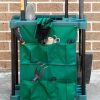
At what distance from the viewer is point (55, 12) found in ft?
19.6

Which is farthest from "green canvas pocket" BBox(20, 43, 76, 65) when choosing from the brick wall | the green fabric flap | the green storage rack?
the brick wall

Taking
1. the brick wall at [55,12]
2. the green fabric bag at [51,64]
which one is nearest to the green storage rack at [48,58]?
the green fabric bag at [51,64]

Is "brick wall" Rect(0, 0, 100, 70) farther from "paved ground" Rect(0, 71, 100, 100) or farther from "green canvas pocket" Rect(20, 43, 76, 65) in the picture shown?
"green canvas pocket" Rect(20, 43, 76, 65)

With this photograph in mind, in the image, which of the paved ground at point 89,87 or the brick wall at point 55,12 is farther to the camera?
the brick wall at point 55,12

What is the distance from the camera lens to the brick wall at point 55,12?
5.98m

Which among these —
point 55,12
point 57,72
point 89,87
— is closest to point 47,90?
point 57,72

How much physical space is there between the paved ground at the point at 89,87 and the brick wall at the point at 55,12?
258mm

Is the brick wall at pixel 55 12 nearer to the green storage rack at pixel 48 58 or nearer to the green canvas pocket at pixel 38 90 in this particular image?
the green storage rack at pixel 48 58

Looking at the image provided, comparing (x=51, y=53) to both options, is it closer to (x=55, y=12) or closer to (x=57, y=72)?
(x=57, y=72)

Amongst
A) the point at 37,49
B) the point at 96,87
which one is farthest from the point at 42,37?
the point at 96,87

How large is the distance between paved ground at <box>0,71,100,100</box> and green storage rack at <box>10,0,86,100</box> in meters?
0.52

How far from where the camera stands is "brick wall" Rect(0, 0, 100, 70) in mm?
5977

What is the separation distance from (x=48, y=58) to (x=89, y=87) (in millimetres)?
1146

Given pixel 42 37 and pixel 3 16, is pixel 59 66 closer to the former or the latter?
pixel 42 37
